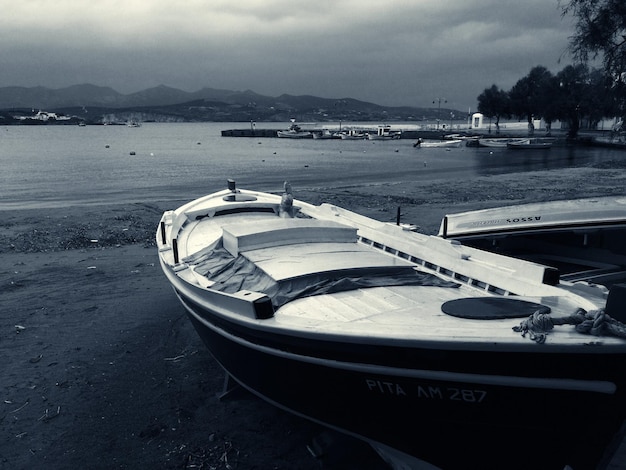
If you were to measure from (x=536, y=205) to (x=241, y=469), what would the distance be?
28.2 ft

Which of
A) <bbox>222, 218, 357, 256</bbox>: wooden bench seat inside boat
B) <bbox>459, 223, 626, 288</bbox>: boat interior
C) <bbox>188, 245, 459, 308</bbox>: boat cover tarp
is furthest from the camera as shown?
<bbox>459, 223, 626, 288</bbox>: boat interior

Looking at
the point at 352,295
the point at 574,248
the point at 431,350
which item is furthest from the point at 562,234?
the point at 431,350

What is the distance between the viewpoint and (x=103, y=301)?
11.1 meters

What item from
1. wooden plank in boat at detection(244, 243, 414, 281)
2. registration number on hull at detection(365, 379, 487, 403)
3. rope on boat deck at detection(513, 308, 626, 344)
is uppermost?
rope on boat deck at detection(513, 308, 626, 344)

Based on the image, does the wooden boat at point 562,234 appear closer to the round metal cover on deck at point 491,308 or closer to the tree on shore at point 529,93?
the round metal cover on deck at point 491,308

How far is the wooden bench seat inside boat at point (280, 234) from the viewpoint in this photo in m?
8.20

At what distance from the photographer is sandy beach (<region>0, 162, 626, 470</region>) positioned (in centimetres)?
621

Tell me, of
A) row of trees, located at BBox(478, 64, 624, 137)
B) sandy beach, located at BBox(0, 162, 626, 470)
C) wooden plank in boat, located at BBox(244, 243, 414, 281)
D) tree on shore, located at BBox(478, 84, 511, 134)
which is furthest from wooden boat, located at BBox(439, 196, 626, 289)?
tree on shore, located at BBox(478, 84, 511, 134)

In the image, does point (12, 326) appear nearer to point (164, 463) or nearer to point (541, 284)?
point (164, 463)

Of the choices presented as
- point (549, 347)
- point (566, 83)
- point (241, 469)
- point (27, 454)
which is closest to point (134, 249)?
point (27, 454)

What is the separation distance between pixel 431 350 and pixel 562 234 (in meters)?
7.67

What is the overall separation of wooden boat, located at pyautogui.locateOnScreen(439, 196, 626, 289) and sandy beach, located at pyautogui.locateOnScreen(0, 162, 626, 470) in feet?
16.7

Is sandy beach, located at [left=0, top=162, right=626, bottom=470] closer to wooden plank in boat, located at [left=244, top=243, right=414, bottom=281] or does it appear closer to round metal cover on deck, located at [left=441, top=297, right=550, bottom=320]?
wooden plank in boat, located at [left=244, top=243, right=414, bottom=281]

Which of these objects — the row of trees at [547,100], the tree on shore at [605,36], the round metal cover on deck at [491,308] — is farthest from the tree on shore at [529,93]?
the round metal cover on deck at [491,308]
